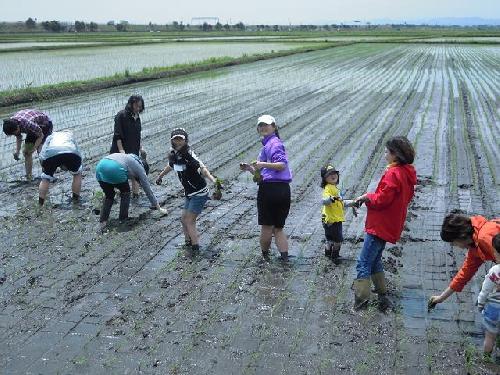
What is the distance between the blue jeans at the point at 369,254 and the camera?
461 centimetres

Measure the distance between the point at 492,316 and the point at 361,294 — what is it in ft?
3.79

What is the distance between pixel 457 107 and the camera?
16719mm

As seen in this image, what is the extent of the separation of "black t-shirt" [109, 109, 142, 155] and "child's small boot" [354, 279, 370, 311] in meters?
3.95

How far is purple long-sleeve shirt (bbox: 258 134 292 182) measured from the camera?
532 centimetres

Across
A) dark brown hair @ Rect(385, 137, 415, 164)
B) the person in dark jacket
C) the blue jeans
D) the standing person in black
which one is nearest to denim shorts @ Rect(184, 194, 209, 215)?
the person in dark jacket

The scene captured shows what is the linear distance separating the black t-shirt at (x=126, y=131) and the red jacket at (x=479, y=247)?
4.74 meters

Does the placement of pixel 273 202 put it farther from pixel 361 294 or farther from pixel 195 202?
pixel 361 294

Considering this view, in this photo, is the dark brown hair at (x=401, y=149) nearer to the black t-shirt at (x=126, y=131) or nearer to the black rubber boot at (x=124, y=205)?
the black rubber boot at (x=124, y=205)

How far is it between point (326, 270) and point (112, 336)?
225cm

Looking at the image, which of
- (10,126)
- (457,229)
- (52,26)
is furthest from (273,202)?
(52,26)

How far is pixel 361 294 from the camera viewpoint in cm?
477

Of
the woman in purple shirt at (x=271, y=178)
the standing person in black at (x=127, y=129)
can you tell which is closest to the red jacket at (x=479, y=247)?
the woman in purple shirt at (x=271, y=178)

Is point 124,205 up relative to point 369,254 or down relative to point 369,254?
down

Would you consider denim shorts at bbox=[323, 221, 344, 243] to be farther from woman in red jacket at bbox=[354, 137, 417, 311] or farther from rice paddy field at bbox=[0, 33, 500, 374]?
woman in red jacket at bbox=[354, 137, 417, 311]
